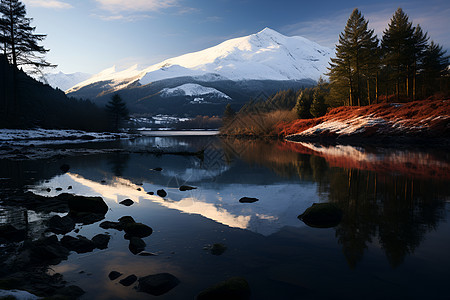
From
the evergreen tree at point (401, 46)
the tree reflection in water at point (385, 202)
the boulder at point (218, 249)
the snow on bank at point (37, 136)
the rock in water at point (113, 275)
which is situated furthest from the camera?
the evergreen tree at point (401, 46)

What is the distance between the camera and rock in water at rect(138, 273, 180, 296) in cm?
566

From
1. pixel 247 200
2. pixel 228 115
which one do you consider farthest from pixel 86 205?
pixel 228 115

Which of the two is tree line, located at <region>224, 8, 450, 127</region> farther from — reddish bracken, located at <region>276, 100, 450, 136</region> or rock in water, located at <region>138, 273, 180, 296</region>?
rock in water, located at <region>138, 273, 180, 296</region>

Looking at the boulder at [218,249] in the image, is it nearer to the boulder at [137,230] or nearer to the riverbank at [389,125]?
the boulder at [137,230]

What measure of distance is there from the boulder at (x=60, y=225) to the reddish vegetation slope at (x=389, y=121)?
48.2 metres

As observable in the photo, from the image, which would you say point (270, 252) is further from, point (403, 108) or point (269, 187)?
point (403, 108)

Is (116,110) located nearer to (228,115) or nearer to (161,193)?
(228,115)

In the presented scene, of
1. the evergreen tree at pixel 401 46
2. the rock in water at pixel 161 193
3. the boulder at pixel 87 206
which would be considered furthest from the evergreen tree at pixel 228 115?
the boulder at pixel 87 206

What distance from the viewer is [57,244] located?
746 centimetres

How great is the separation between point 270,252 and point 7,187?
15596 millimetres

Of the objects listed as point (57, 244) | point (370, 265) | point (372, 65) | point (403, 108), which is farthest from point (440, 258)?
point (372, 65)

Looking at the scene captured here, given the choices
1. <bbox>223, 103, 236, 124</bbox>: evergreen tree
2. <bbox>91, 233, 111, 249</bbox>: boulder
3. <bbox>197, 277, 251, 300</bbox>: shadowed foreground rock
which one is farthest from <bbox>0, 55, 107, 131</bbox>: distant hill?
<bbox>197, 277, 251, 300</bbox>: shadowed foreground rock

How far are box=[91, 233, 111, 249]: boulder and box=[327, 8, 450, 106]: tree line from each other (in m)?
63.8

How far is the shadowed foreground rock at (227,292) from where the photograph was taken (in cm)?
540
